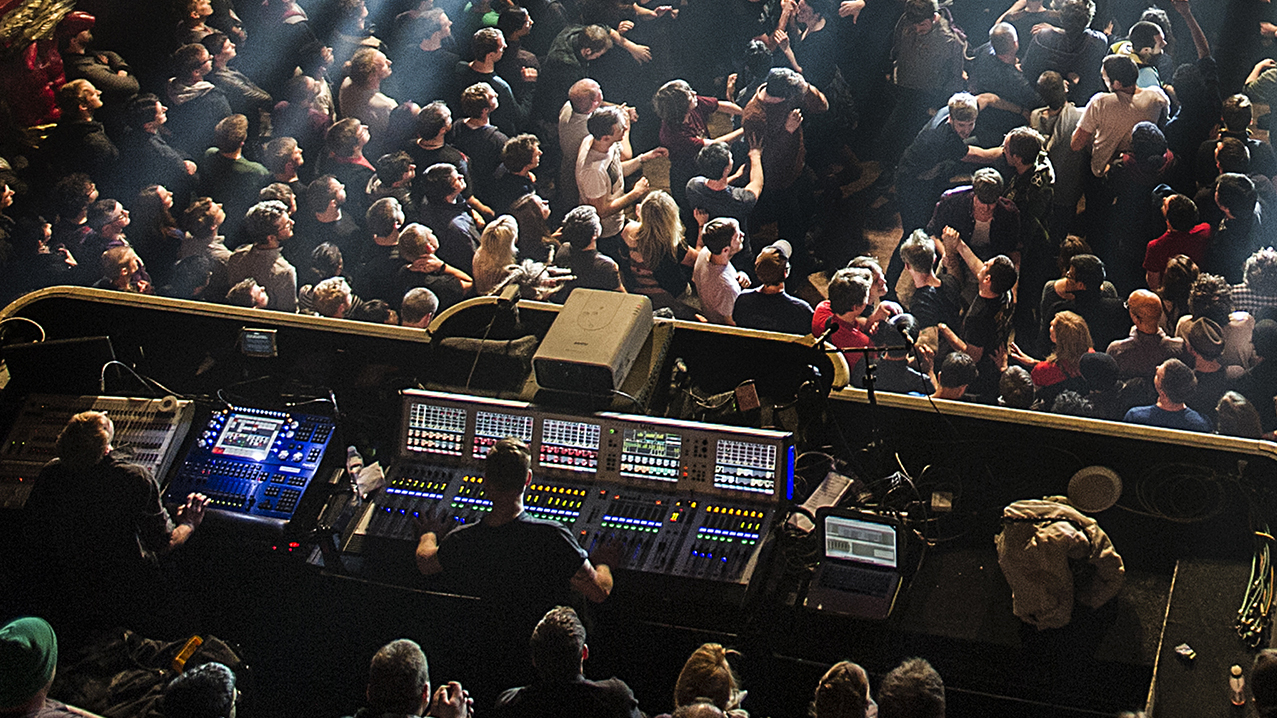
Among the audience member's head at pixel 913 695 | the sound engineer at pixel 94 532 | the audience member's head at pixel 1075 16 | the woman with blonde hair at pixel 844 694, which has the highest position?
the audience member's head at pixel 1075 16

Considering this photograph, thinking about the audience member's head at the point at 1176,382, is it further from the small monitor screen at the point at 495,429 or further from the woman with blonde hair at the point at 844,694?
the small monitor screen at the point at 495,429

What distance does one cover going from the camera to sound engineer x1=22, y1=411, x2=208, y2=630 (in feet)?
15.5

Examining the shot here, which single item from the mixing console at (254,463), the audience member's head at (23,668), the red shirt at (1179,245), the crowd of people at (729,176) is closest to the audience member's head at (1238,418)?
the crowd of people at (729,176)

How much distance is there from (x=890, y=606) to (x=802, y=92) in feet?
13.0

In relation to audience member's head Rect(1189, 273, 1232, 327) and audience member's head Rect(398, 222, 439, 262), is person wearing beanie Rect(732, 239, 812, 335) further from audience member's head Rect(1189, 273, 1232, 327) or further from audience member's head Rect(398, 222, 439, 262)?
audience member's head Rect(1189, 273, 1232, 327)

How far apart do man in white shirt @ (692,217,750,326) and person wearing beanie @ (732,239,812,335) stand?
25cm

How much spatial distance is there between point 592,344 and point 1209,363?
294 centimetres

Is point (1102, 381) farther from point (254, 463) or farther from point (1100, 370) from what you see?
point (254, 463)

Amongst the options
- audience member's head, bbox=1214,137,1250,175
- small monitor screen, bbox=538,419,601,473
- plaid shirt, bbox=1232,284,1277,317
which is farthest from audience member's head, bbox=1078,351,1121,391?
small monitor screen, bbox=538,419,601,473

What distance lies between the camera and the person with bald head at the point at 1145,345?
5.74m

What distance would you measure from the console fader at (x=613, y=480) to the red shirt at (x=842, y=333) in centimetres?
96

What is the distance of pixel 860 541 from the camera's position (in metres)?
4.54

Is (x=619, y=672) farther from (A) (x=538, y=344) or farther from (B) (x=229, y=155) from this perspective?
(B) (x=229, y=155)

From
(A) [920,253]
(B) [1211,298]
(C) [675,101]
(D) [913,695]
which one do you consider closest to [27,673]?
(D) [913,695]
